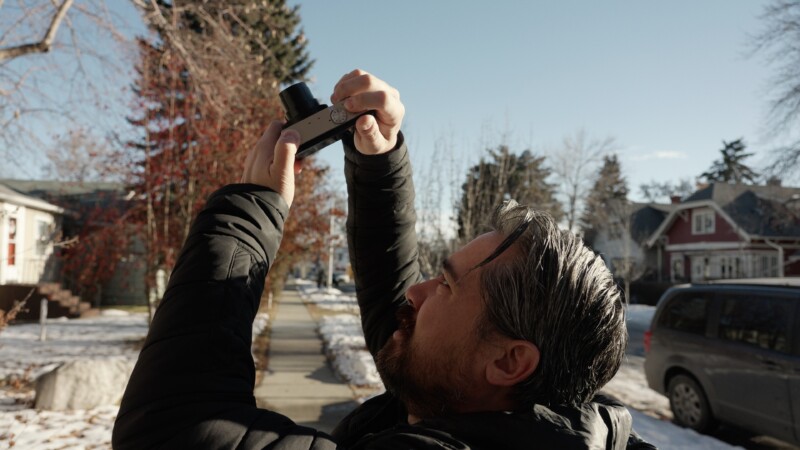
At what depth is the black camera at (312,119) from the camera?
1.14 m

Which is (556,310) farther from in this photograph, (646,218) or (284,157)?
(646,218)

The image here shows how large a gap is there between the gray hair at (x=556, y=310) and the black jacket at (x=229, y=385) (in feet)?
0.19

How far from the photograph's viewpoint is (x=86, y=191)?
1141 inches

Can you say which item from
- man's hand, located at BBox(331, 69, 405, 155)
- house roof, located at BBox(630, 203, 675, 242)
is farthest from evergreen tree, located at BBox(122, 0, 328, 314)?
house roof, located at BBox(630, 203, 675, 242)

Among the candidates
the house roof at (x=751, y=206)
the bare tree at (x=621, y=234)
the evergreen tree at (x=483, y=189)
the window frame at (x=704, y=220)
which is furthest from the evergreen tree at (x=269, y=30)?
the window frame at (x=704, y=220)

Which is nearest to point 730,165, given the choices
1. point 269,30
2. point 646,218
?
point 646,218

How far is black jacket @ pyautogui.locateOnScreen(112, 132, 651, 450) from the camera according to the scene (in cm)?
84

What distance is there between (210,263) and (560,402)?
711mm

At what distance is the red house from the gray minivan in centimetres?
2387

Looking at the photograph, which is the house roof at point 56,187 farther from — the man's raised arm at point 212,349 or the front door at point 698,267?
the front door at point 698,267

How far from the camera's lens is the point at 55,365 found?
10.1m

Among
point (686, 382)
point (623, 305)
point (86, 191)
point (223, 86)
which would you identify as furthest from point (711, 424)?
point (86, 191)

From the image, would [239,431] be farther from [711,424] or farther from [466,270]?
[711,424]

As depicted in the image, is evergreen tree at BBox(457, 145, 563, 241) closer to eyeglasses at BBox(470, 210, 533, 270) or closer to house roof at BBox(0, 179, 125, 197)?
eyeglasses at BBox(470, 210, 533, 270)
